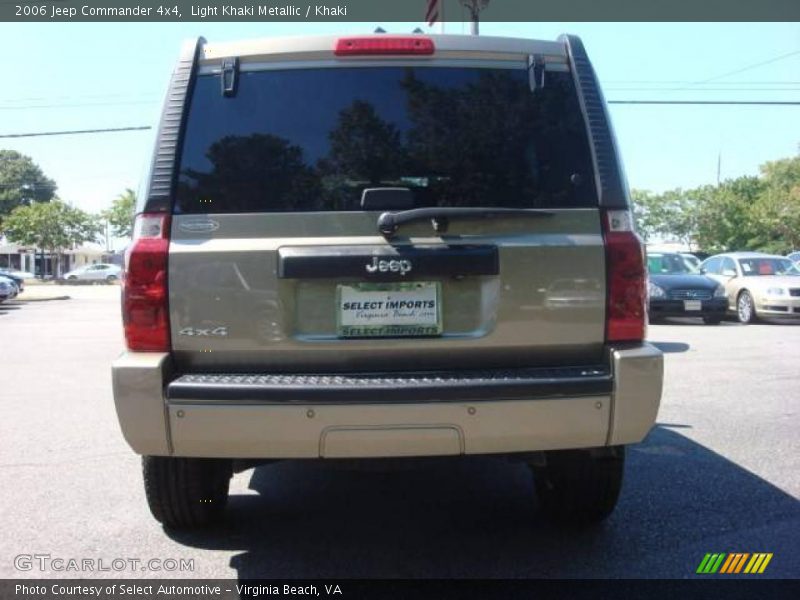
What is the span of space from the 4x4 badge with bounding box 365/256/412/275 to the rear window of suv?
26cm

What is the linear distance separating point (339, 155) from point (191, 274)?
79 cm

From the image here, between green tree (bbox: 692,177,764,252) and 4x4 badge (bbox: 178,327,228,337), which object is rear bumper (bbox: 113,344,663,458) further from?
green tree (bbox: 692,177,764,252)

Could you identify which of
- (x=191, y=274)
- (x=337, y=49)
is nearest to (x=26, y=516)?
(x=191, y=274)

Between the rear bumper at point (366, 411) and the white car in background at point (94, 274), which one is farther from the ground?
the rear bumper at point (366, 411)

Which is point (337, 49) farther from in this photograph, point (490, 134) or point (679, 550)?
point (679, 550)

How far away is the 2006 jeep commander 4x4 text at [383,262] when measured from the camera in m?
2.91

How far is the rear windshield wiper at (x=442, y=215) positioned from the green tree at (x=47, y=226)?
60.9 m

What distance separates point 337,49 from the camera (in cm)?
322

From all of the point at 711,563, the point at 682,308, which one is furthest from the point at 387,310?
the point at 682,308

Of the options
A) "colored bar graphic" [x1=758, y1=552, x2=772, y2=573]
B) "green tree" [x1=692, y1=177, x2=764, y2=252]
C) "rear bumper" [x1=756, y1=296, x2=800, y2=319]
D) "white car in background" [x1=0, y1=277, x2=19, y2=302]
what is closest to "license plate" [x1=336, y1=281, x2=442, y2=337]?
"colored bar graphic" [x1=758, y1=552, x2=772, y2=573]

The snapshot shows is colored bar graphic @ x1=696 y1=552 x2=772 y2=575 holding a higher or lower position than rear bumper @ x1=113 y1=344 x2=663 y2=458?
lower

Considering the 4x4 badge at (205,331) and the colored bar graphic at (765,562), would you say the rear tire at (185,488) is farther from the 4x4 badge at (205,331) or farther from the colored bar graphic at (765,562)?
the colored bar graphic at (765,562)

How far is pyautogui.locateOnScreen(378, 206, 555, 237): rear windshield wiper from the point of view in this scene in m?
3.02
